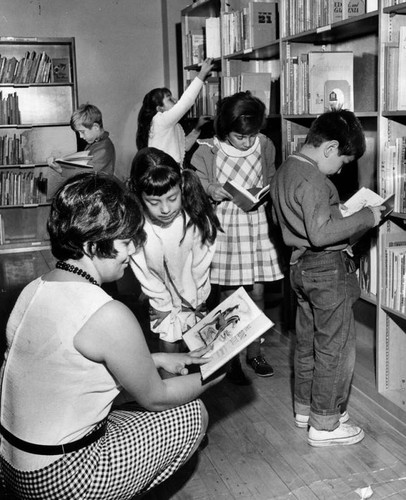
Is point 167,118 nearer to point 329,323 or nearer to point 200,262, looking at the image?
point 200,262

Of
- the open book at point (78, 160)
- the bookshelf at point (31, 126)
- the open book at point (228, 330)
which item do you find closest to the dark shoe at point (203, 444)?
the open book at point (228, 330)

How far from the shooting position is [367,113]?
285cm

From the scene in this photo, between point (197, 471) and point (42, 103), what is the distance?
17.1ft

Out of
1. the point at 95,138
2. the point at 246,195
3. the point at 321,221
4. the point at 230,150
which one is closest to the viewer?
the point at 321,221

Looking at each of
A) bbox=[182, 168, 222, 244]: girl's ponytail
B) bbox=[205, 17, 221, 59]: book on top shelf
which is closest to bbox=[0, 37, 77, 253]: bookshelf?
bbox=[205, 17, 221, 59]: book on top shelf

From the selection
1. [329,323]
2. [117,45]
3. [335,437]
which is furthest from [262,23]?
[117,45]

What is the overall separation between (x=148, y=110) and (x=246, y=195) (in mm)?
1836

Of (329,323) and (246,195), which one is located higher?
(246,195)

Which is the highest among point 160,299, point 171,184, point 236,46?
point 236,46

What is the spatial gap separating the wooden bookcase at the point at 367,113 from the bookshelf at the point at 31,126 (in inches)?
109

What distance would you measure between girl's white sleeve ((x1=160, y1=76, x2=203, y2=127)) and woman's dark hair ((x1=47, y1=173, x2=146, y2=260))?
104 inches

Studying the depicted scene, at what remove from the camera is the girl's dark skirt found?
1667mm

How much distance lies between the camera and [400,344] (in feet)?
9.61

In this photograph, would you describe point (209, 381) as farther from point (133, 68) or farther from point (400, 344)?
point (133, 68)
